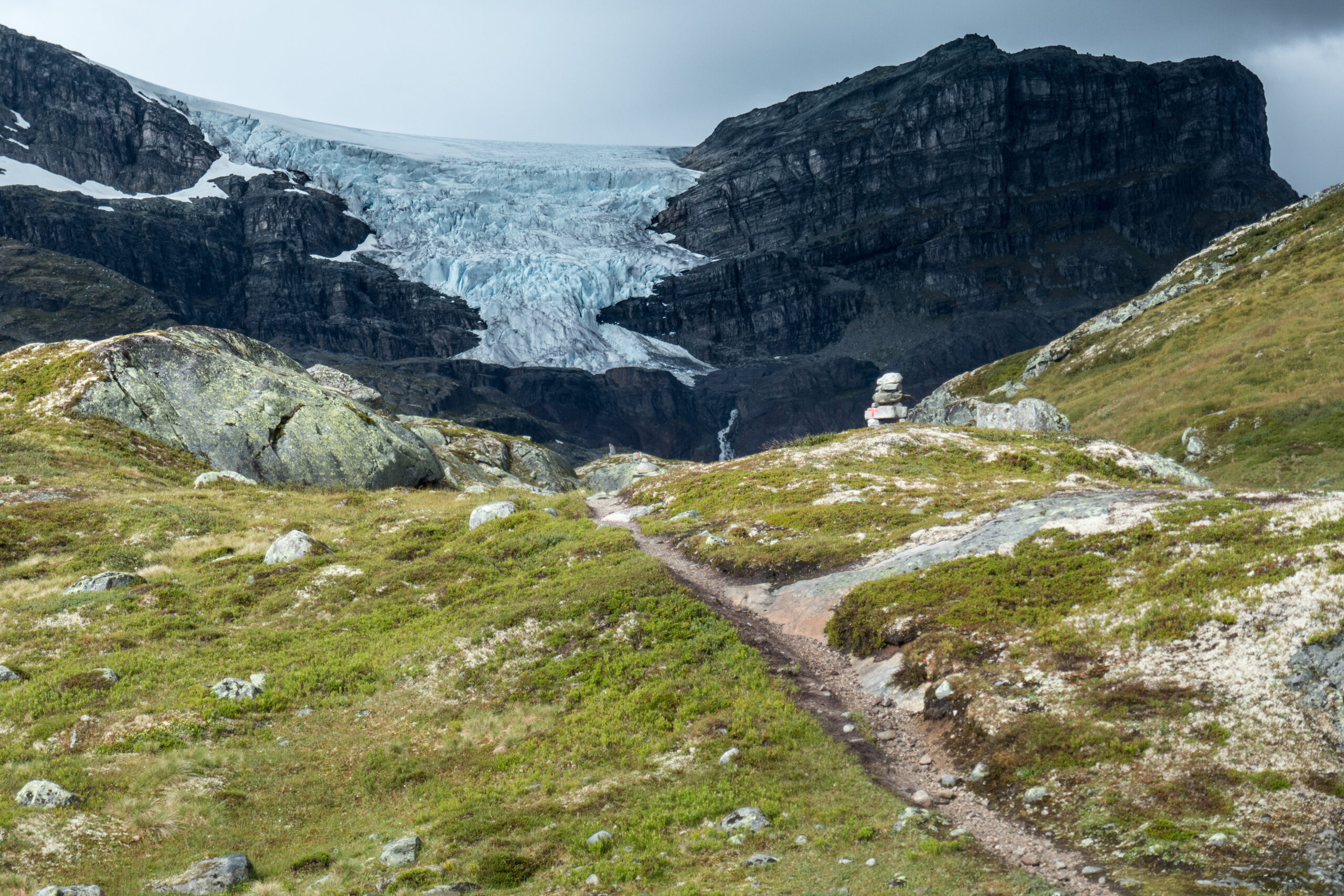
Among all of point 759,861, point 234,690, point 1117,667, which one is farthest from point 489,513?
point 1117,667

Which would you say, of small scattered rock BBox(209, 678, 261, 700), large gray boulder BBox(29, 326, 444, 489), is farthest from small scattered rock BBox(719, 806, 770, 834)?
large gray boulder BBox(29, 326, 444, 489)

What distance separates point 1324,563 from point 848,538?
15.5 meters

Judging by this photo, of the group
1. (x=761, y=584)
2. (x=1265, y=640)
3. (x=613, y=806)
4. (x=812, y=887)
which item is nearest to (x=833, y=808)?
(x=812, y=887)

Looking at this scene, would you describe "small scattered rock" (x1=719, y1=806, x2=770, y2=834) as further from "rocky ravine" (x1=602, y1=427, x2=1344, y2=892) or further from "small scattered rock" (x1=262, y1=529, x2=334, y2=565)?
"small scattered rock" (x1=262, y1=529, x2=334, y2=565)

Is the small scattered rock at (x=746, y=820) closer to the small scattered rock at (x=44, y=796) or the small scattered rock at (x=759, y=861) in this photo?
the small scattered rock at (x=759, y=861)

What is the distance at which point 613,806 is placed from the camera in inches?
642

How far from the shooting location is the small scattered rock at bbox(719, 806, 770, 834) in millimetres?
15086

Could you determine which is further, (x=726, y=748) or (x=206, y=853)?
(x=726, y=748)

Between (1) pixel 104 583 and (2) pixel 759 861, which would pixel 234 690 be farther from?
(2) pixel 759 861

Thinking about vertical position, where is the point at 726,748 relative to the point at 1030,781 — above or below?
below

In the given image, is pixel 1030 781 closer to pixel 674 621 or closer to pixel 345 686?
pixel 674 621

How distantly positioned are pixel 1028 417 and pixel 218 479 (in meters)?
67.0

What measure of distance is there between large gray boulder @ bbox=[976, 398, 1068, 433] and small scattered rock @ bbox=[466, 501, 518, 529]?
48.6 m

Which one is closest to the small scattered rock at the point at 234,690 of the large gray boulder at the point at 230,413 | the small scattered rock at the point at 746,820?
the small scattered rock at the point at 746,820
